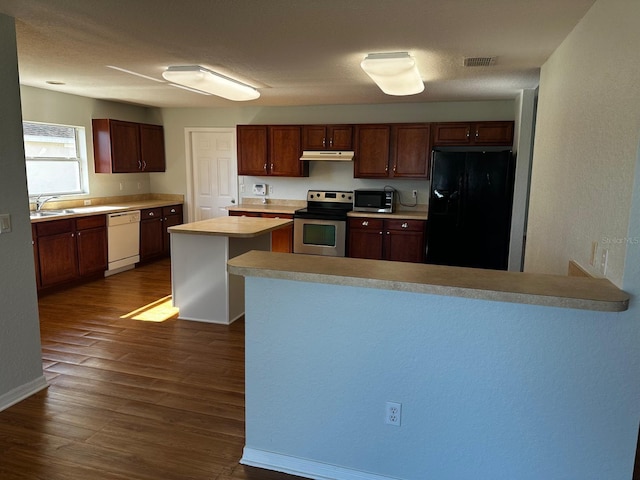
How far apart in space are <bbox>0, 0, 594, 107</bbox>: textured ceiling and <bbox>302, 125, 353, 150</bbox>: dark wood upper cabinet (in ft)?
4.59

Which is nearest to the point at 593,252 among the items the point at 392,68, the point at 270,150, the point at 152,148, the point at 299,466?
the point at 299,466

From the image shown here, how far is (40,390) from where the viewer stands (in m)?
2.83

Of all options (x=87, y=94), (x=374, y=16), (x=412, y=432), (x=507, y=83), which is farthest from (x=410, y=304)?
(x=87, y=94)

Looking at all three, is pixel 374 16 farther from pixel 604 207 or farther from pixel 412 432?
pixel 412 432

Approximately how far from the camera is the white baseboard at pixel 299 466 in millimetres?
2020

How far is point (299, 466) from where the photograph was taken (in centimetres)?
209

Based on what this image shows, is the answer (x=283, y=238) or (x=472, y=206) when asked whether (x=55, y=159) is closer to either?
(x=283, y=238)

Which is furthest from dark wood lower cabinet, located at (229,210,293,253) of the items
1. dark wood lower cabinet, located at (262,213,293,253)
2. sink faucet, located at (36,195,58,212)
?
sink faucet, located at (36,195,58,212)

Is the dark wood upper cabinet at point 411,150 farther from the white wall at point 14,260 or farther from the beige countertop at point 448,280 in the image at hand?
the white wall at point 14,260

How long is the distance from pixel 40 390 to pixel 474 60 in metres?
3.86

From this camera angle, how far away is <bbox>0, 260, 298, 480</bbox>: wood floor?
7.02 ft

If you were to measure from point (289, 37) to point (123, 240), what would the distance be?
13.1ft

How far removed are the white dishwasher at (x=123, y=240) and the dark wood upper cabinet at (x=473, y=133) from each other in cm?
412

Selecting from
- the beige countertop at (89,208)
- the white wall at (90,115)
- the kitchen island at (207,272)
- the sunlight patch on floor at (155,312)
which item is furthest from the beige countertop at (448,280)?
the white wall at (90,115)
